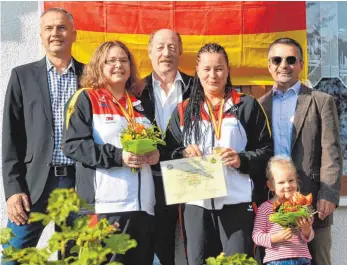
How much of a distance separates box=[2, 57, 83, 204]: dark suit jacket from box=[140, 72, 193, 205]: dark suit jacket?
0.67 m

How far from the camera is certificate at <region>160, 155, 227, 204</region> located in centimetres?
419

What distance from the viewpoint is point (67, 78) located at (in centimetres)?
478

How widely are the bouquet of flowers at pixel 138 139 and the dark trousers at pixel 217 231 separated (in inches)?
22.7

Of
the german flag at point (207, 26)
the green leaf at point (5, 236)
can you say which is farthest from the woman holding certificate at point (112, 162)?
the german flag at point (207, 26)

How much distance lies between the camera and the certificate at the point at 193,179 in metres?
4.19

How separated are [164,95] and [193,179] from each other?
87 centimetres

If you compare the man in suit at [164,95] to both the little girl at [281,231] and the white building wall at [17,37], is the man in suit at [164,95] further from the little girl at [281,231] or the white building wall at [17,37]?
the white building wall at [17,37]

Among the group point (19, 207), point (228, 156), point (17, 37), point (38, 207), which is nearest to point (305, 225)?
point (228, 156)

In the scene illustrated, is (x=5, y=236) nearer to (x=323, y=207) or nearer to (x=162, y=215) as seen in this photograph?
(x=162, y=215)

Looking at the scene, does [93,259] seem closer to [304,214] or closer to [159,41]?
[304,214]

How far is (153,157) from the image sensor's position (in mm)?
4211

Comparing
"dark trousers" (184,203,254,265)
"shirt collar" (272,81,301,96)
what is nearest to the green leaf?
"dark trousers" (184,203,254,265)

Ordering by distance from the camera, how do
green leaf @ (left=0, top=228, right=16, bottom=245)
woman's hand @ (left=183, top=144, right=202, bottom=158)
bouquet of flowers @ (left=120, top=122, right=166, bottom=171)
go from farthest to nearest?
woman's hand @ (left=183, top=144, right=202, bottom=158), bouquet of flowers @ (left=120, top=122, right=166, bottom=171), green leaf @ (left=0, top=228, right=16, bottom=245)

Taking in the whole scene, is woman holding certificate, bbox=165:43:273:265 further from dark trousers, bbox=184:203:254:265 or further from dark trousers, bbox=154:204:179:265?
dark trousers, bbox=154:204:179:265
